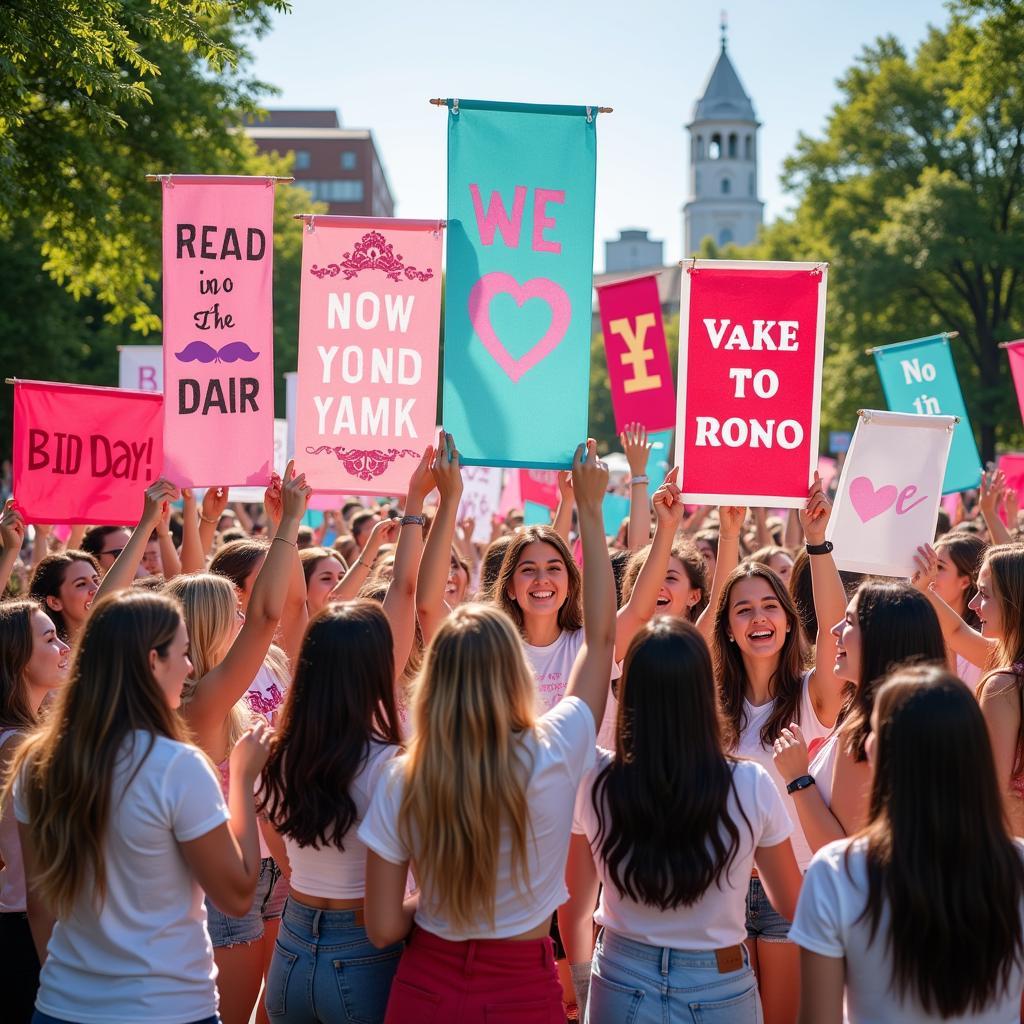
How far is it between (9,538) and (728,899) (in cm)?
399

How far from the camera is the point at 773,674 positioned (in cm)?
463

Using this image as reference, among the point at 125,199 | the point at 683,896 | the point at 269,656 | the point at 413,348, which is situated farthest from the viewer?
the point at 125,199

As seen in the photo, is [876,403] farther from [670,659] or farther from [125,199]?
[670,659]

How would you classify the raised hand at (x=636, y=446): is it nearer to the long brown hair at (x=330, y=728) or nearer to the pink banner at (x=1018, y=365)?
the long brown hair at (x=330, y=728)

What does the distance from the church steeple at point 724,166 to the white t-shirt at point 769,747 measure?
130 m

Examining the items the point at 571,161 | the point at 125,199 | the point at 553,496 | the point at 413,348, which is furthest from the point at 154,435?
the point at 125,199

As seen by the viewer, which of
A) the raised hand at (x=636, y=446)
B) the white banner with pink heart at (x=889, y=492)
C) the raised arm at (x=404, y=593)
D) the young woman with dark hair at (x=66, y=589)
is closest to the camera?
the raised arm at (x=404, y=593)

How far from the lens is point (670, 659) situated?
123 inches

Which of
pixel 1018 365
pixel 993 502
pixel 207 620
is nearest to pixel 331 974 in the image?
pixel 207 620

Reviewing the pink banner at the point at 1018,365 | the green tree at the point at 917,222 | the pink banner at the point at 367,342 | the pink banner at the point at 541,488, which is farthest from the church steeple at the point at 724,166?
the pink banner at the point at 367,342

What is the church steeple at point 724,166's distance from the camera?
426ft

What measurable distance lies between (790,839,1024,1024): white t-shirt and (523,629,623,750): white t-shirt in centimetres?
211

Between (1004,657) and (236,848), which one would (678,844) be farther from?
(1004,657)

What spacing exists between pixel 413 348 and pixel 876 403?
88.5 ft
